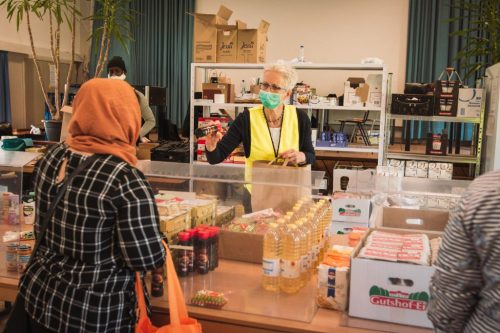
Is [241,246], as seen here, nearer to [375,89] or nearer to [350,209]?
[350,209]

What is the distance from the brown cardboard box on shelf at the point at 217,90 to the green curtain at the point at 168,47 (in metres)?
3.39

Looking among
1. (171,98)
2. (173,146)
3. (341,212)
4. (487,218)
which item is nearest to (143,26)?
(171,98)

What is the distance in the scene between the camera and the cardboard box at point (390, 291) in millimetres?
1655

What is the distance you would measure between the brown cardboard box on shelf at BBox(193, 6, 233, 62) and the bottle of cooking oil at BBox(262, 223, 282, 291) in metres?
3.73

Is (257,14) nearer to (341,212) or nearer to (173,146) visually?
(173,146)

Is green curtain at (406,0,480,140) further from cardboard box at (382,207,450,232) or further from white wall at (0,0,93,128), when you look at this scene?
cardboard box at (382,207,450,232)

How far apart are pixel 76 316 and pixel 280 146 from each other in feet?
5.77

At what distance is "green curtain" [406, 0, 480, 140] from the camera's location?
762 centimetres

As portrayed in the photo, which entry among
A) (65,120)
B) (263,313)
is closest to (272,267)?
(263,313)

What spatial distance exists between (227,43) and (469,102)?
7.63 feet

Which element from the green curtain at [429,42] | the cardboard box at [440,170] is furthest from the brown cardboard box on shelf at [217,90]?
the green curtain at [429,42]

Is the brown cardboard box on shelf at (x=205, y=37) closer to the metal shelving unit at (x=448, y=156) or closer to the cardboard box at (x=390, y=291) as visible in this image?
the metal shelving unit at (x=448, y=156)

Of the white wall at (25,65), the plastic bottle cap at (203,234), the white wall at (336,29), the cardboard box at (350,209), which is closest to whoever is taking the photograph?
the plastic bottle cap at (203,234)

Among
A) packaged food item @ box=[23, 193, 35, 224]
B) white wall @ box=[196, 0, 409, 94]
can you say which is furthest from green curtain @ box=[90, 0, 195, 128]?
packaged food item @ box=[23, 193, 35, 224]
